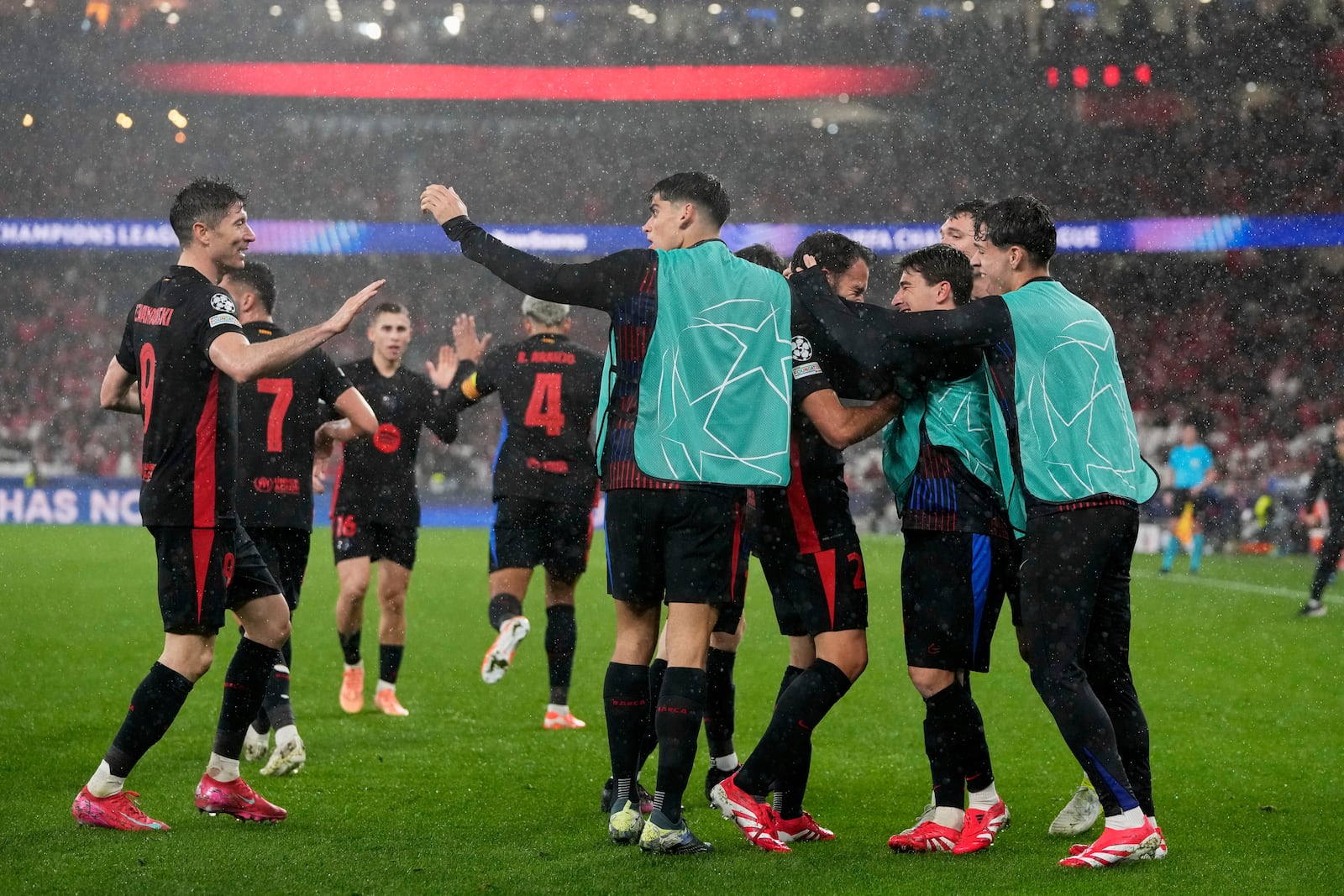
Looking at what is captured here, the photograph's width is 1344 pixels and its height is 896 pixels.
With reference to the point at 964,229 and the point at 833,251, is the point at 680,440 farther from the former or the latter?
the point at 964,229

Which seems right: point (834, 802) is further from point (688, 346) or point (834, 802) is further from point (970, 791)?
point (688, 346)

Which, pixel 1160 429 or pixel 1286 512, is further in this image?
pixel 1160 429

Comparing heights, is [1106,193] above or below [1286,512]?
above

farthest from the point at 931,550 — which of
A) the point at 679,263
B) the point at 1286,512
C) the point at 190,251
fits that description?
the point at 1286,512

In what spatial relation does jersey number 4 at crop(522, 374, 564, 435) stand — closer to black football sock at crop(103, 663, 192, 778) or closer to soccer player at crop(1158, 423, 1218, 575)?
black football sock at crop(103, 663, 192, 778)

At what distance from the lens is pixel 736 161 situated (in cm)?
3422

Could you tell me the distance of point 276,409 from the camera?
5.80 m

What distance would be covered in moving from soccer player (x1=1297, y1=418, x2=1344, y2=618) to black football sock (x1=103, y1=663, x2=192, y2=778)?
33.6ft

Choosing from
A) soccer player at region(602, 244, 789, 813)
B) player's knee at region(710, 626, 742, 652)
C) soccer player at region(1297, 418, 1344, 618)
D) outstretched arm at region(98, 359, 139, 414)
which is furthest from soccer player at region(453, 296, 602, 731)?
soccer player at region(1297, 418, 1344, 618)

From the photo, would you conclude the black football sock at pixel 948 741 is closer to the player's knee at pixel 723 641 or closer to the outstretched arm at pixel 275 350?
the player's knee at pixel 723 641

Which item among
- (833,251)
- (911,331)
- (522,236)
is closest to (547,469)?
(833,251)

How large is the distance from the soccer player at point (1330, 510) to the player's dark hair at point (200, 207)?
1026 cm

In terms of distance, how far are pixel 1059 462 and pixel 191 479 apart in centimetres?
270

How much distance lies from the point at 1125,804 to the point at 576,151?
31883mm
